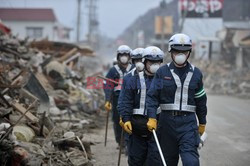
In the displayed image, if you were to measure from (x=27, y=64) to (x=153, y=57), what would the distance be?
10.4 m

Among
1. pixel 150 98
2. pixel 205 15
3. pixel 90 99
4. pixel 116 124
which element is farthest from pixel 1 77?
pixel 205 15

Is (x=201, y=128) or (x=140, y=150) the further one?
(x=140, y=150)

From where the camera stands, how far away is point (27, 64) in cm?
1612

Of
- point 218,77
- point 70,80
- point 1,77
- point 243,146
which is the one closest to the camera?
point 243,146

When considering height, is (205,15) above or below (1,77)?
above

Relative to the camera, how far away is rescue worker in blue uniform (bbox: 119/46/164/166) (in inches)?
254

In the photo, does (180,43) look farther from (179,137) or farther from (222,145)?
(222,145)

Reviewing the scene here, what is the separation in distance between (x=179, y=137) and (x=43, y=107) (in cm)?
685

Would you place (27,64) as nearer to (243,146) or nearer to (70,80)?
(70,80)

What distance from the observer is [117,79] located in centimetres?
962

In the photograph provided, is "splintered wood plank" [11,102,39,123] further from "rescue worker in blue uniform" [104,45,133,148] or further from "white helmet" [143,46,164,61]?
"white helmet" [143,46,164,61]

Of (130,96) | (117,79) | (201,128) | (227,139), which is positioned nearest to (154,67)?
(130,96)

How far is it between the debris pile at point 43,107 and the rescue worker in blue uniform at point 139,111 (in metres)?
1.38

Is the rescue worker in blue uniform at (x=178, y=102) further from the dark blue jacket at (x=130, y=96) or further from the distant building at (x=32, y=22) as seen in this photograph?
the distant building at (x=32, y=22)
